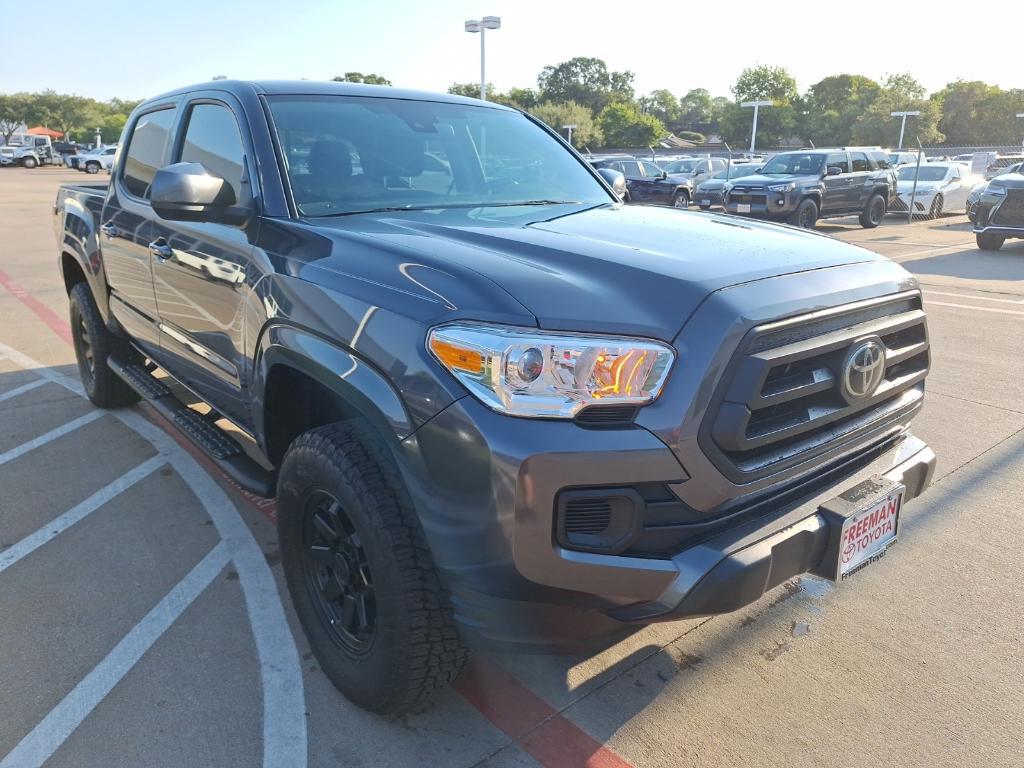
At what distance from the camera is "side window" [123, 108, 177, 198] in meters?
3.89

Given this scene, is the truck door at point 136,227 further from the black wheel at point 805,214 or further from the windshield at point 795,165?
the windshield at point 795,165

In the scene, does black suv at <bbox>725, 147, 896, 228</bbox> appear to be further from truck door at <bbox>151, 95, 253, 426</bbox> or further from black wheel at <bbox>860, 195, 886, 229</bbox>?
truck door at <bbox>151, 95, 253, 426</bbox>

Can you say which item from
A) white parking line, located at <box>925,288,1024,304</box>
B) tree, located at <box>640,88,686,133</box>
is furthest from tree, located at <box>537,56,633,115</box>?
white parking line, located at <box>925,288,1024,304</box>

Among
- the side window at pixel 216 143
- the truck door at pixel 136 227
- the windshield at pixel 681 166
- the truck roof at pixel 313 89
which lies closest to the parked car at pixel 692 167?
the windshield at pixel 681 166

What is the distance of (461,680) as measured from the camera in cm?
→ 263

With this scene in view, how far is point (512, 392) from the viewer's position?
184 cm

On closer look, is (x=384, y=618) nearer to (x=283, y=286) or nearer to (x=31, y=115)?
(x=283, y=286)

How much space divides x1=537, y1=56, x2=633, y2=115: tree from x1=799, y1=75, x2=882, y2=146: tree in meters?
33.9

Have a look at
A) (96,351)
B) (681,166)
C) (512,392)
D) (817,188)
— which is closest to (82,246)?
(96,351)

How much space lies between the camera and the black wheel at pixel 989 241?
13.6 metres

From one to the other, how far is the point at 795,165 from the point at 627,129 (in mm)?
64137

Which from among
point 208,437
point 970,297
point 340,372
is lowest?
point 970,297

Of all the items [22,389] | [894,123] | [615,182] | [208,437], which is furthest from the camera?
[894,123]

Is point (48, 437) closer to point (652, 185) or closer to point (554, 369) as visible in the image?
point (554, 369)
